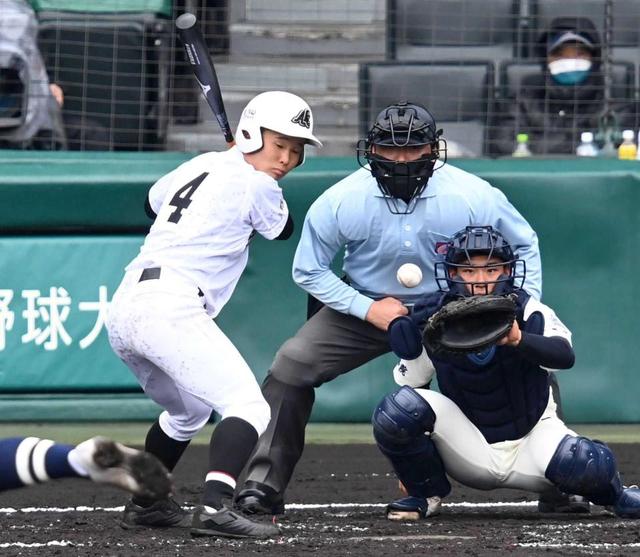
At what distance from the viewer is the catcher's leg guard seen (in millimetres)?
4453

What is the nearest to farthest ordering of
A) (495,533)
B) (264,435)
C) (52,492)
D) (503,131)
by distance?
(495,533)
(264,435)
(52,492)
(503,131)

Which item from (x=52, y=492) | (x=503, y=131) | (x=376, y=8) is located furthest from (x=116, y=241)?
(x=376, y=8)

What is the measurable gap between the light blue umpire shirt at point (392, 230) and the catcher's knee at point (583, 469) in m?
0.92

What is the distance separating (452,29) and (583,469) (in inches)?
193

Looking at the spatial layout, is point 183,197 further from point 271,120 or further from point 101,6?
point 101,6

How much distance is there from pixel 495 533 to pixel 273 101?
156 centimetres

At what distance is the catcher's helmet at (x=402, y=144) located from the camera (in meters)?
5.02

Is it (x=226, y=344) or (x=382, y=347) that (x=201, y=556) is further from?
(x=382, y=347)

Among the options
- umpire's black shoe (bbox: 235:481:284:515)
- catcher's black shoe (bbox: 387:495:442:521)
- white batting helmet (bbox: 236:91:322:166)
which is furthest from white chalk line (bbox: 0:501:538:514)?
white batting helmet (bbox: 236:91:322:166)

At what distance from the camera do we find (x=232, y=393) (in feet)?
14.2

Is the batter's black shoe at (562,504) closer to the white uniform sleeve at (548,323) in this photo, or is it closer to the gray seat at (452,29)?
the white uniform sleeve at (548,323)

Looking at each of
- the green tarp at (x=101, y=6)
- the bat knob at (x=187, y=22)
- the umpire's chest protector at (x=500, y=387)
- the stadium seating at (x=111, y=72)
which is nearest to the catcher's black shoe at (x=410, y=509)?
the umpire's chest protector at (x=500, y=387)

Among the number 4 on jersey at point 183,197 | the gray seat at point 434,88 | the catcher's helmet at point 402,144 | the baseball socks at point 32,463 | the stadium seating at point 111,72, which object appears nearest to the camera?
the baseball socks at point 32,463

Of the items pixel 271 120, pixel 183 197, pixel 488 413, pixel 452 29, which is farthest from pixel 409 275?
pixel 452 29
